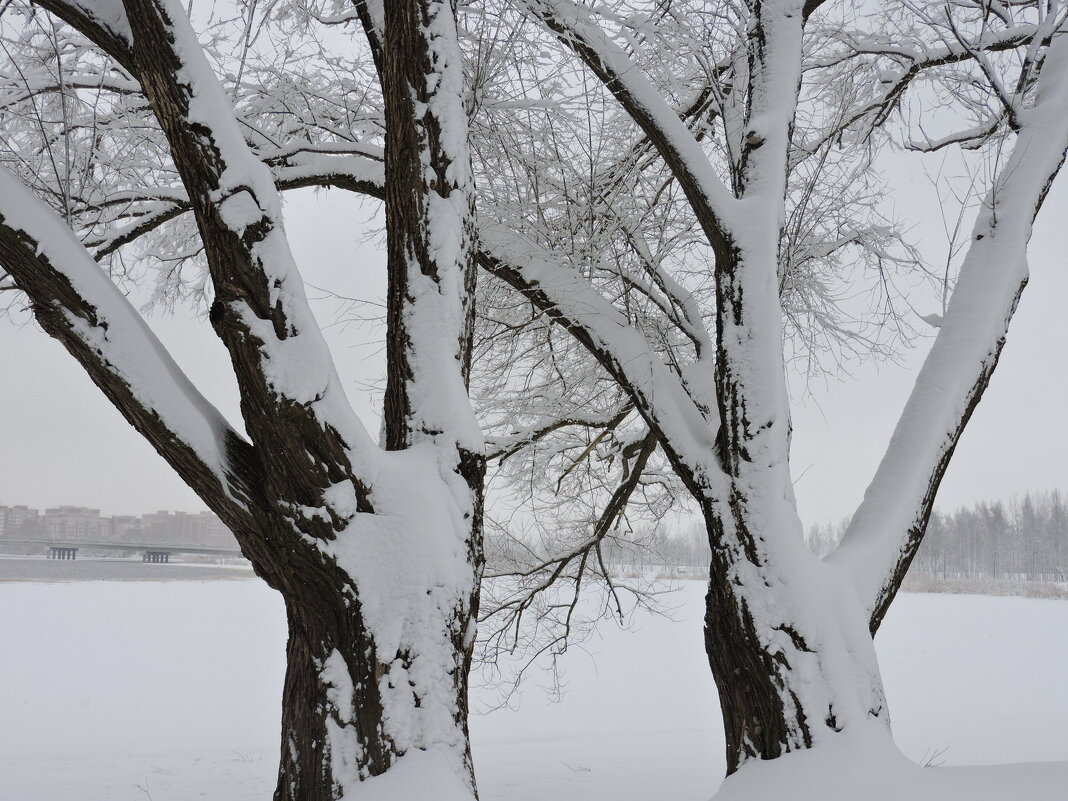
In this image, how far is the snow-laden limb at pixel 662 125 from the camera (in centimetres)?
315

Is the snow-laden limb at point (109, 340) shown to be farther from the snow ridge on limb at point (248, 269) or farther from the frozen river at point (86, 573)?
the frozen river at point (86, 573)

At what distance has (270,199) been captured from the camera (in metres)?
2.25

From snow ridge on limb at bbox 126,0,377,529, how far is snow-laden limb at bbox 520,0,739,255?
1554 millimetres

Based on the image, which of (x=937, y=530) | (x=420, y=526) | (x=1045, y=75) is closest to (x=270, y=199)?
(x=420, y=526)

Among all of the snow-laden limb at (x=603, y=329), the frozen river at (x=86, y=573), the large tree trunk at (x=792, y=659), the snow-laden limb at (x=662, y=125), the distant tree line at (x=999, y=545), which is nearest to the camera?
the large tree trunk at (x=792, y=659)

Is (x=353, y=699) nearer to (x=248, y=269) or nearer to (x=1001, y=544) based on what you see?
(x=248, y=269)

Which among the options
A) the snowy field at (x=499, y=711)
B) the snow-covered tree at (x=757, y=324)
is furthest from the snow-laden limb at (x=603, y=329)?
the snowy field at (x=499, y=711)

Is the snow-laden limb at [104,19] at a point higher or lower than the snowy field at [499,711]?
higher

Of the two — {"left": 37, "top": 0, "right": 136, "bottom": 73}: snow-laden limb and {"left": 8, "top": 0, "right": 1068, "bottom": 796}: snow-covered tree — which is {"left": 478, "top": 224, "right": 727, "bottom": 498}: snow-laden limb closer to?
{"left": 8, "top": 0, "right": 1068, "bottom": 796}: snow-covered tree

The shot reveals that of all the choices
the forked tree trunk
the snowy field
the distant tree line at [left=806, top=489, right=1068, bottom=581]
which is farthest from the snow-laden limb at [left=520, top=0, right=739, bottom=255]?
the distant tree line at [left=806, top=489, right=1068, bottom=581]

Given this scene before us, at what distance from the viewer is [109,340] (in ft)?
7.22

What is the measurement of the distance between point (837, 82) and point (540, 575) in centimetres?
428

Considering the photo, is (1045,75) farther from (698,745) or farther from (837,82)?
(698,745)

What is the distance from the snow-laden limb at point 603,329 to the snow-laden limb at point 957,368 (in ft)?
2.55
